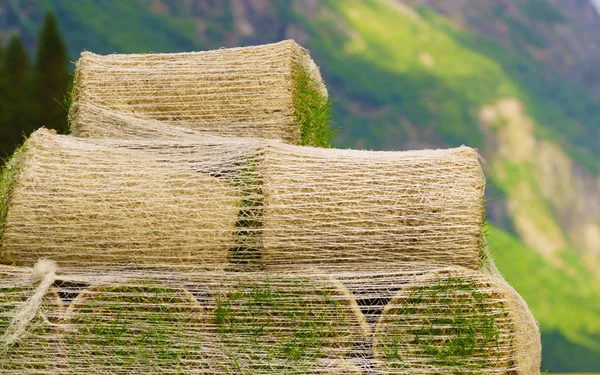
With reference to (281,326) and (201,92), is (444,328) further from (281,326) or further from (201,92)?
(201,92)

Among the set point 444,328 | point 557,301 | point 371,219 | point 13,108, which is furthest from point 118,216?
point 557,301

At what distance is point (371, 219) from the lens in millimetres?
3080

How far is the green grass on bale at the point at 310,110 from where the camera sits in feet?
13.4

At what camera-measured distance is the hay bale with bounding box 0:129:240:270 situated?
3168 millimetres

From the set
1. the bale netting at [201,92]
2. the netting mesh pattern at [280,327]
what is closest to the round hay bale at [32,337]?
the netting mesh pattern at [280,327]

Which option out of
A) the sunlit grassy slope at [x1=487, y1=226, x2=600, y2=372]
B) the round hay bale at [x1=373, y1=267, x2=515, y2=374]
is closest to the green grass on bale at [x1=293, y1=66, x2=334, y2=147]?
the round hay bale at [x1=373, y1=267, x2=515, y2=374]

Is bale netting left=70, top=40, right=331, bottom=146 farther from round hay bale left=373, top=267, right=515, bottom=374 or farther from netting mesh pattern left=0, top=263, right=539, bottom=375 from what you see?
round hay bale left=373, top=267, right=515, bottom=374

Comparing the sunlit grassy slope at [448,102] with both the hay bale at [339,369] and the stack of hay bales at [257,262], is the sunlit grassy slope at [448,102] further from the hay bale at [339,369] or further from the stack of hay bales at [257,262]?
the hay bale at [339,369]

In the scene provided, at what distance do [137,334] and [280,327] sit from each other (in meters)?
0.50

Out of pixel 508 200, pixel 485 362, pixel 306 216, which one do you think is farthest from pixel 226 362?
pixel 508 200

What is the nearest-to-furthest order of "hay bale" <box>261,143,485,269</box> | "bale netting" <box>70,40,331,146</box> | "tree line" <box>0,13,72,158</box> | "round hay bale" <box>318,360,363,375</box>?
"round hay bale" <box>318,360,363,375</box>
"hay bale" <box>261,143,485,269</box>
"bale netting" <box>70,40,331,146</box>
"tree line" <box>0,13,72,158</box>

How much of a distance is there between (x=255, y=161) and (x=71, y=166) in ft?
2.31

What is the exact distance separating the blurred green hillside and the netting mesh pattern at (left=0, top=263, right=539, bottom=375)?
69.6 feet

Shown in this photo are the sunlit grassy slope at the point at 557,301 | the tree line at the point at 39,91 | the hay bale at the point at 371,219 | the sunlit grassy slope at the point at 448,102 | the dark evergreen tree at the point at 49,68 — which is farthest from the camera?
the sunlit grassy slope at the point at 448,102
